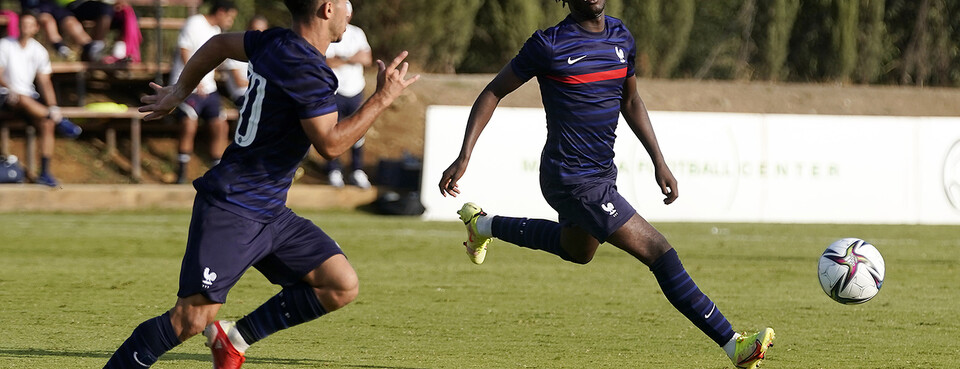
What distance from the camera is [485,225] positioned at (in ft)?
24.3

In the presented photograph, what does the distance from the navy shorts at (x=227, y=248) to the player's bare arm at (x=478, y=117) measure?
4.23 feet

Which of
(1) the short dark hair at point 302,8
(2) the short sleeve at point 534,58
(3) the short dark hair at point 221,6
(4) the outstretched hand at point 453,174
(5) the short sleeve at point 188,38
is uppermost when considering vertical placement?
(1) the short dark hair at point 302,8

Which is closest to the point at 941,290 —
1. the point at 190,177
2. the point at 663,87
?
the point at 190,177

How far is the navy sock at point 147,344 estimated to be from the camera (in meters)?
4.79

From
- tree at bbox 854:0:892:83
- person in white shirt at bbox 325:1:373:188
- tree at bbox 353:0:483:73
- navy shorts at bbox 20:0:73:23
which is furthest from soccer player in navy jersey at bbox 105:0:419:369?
tree at bbox 854:0:892:83

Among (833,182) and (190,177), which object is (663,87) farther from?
(190,177)

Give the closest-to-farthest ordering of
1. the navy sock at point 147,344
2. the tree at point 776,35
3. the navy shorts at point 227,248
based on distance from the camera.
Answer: the navy shorts at point 227,248 < the navy sock at point 147,344 < the tree at point 776,35

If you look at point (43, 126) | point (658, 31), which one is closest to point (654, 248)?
point (43, 126)

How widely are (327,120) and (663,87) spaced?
1903 centimetres

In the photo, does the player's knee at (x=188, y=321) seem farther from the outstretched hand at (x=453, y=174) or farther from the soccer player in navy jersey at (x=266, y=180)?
the outstretched hand at (x=453, y=174)

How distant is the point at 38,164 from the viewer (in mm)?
17344

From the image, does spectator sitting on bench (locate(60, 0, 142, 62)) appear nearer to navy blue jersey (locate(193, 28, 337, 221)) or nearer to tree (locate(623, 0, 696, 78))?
tree (locate(623, 0, 696, 78))

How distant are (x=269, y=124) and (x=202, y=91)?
37.3 feet

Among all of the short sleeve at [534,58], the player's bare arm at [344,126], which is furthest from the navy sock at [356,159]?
the player's bare arm at [344,126]
